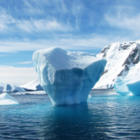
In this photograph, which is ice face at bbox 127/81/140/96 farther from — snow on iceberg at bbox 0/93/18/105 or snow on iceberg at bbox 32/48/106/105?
snow on iceberg at bbox 0/93/18/105

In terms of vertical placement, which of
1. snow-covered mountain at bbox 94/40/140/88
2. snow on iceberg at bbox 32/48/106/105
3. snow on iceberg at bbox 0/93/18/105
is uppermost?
snow-covered mountain at bbox 94/40/140/88

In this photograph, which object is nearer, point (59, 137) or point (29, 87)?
point (59, 137)

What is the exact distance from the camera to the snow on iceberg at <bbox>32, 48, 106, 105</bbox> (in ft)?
67.0

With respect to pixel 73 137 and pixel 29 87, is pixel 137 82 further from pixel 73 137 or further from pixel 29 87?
pixel 29 87

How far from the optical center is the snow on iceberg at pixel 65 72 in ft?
67.0

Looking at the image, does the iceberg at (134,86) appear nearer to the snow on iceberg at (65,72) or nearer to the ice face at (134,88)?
the ice face at (134,88)

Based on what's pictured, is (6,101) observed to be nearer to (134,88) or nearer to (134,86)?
(134,86)

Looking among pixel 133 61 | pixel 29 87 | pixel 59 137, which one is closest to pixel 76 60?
pixel 59 137

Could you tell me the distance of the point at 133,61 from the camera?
466 ft

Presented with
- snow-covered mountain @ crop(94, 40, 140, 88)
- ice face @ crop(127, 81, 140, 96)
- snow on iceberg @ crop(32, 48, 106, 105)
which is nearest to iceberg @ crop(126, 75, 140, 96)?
ice face @ crop(127, 81, 140, 96)

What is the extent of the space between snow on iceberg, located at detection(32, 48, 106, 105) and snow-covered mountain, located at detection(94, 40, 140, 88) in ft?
340

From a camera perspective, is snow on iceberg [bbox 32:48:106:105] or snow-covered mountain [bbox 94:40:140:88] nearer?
snow on iceberg [bbox 32:48:106:105]

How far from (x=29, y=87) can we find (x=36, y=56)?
7010 centimetres

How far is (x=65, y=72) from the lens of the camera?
20.5 m
